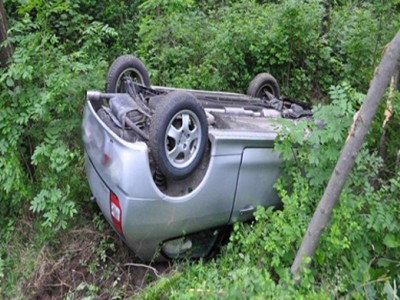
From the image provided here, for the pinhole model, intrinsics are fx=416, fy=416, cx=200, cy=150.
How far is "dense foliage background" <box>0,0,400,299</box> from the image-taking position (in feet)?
10.1

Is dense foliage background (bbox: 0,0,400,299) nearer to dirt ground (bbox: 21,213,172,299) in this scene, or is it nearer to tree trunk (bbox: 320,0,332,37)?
dirt ground (bbox: 21,213,172,299)

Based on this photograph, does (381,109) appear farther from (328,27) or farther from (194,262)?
(328,27)

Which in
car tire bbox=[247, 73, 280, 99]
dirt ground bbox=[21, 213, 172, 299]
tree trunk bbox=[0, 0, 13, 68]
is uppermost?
tree trunk bbox=[0, 0, 13, 68]

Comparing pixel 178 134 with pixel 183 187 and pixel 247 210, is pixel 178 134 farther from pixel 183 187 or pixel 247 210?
pixel 247 210

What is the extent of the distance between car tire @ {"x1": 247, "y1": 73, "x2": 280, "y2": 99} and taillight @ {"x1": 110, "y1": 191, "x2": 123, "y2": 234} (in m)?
2.81

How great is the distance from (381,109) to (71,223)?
3.16 meters

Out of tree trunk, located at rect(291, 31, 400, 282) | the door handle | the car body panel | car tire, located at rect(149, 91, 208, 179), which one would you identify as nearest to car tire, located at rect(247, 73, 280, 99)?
the car body panel

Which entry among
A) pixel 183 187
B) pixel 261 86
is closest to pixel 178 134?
pixel 183 187

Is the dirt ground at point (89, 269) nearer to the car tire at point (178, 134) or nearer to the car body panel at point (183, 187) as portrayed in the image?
the car body panel at point (183, 187)

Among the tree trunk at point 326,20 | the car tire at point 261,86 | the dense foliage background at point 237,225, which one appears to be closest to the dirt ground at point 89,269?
the dense foliage background at point 237,225

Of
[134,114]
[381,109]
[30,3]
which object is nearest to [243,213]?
[134,114]

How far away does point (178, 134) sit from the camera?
317 cm

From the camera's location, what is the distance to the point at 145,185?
2.99 meters

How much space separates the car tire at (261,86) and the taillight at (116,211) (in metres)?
2.81
